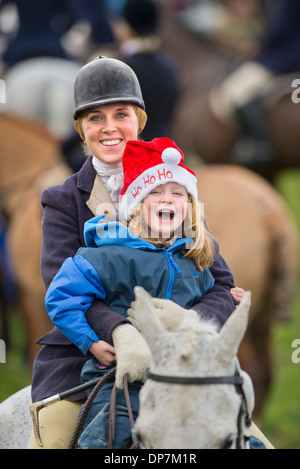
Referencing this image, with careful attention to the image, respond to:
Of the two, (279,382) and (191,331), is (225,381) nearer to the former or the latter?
(191,331)

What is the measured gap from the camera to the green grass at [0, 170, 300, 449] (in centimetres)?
704

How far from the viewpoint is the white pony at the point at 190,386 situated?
7.21 feet

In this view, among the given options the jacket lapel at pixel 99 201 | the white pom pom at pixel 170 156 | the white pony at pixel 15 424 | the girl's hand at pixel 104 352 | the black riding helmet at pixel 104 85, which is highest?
the black riding helmet at pixel 104 85

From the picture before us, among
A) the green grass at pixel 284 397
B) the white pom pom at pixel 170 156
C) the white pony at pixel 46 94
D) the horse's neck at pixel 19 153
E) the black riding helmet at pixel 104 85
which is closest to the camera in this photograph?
the white pom pom at pixel 170 156

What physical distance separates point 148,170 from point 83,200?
0.41 metres

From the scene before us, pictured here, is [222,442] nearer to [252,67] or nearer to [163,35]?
[252,67]

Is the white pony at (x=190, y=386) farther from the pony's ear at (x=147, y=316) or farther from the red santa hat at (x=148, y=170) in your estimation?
the red santa hat at (x=148, y=170)

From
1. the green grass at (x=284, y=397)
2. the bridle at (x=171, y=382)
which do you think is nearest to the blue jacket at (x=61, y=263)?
the bridle at (x=171, y=382)

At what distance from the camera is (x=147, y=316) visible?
225 cm

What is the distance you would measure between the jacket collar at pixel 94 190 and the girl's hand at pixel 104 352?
54 centimetres

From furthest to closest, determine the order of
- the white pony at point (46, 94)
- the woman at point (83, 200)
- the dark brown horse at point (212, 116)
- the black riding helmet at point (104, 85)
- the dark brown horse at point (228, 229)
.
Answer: the dark brown horse at point (212, 116)
the white pony at point (46, 94)
the dark brown horse at point (228, 229)
the black riding helmet at point (104, 85)
the woman at point (83, 200)

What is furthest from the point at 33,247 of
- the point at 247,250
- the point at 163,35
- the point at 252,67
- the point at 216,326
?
the point at 163,35
